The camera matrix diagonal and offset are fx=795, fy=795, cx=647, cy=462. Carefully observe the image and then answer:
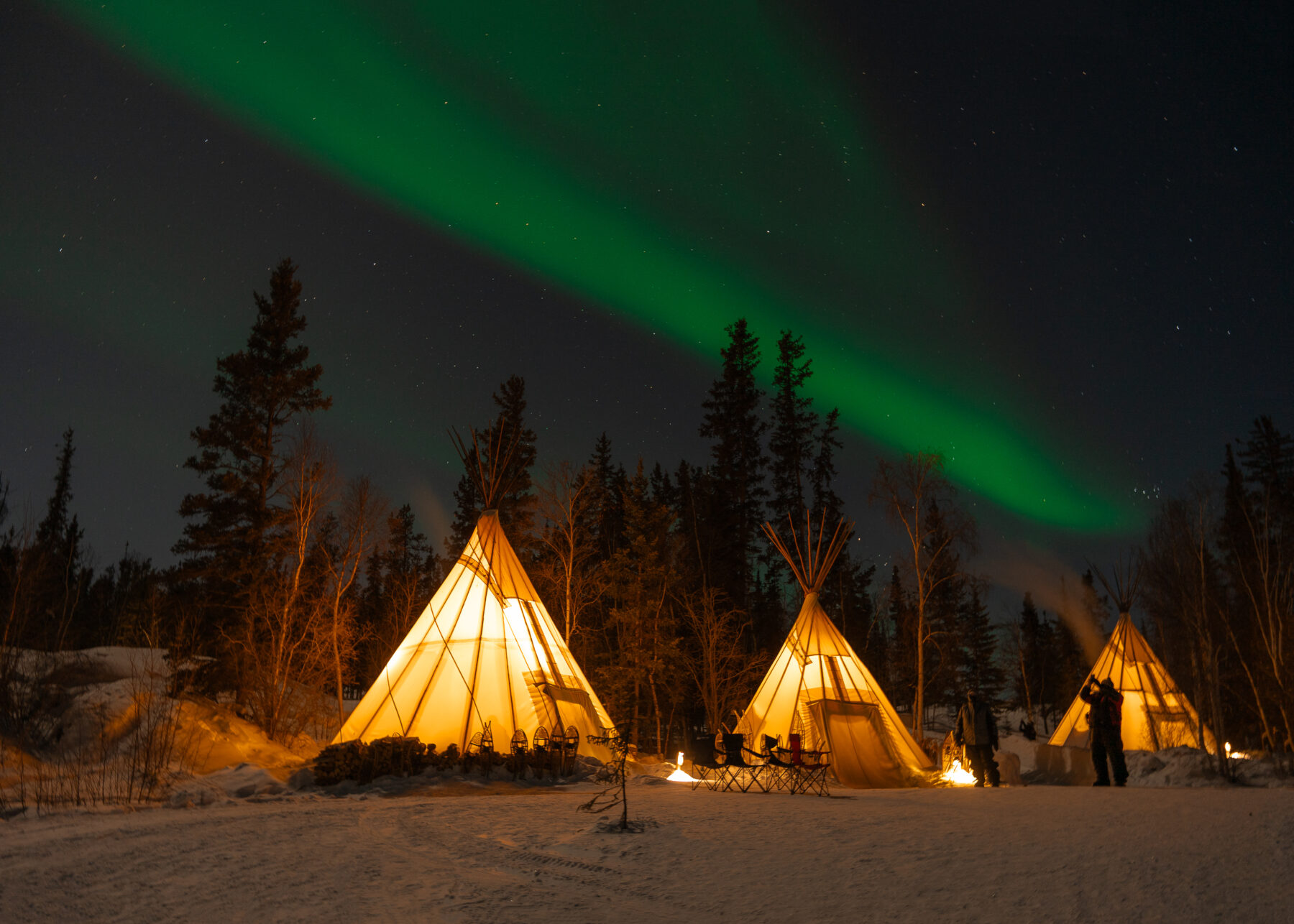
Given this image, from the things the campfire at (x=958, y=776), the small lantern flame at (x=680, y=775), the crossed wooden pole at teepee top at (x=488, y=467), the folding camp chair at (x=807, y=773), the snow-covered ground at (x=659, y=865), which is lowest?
the campfire at (x=958, y=776)

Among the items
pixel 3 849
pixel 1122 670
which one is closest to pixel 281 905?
pixel 3 849

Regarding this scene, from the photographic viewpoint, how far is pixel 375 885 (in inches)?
156

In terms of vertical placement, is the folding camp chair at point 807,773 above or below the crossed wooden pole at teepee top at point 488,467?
below

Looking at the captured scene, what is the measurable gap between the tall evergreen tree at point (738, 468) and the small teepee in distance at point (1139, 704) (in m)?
10.8

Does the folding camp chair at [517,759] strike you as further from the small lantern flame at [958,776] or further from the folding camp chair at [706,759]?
the small lantern flame at [958,776]

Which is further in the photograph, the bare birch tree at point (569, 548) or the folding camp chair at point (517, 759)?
the bare birch tree at point (569, 548)

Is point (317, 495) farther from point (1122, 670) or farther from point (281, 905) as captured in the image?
point (1122, 670)

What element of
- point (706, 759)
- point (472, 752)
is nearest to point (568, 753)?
point (472, 752)

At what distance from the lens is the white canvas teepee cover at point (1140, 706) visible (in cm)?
1789

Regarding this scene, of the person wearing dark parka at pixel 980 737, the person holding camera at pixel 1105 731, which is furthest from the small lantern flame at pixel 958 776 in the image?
the person holding camera at pixel 1105 731

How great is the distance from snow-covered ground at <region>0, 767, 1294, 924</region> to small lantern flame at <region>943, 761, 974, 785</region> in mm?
6250

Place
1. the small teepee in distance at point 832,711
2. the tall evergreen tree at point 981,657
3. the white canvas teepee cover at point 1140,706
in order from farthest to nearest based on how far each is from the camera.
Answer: the tall evergreen tree at point 981,657, the white canvas teepee cover at point 1140,706, the small teepee in distance at point 832,711

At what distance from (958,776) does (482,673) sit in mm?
7770

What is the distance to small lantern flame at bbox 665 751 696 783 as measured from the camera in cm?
1119
